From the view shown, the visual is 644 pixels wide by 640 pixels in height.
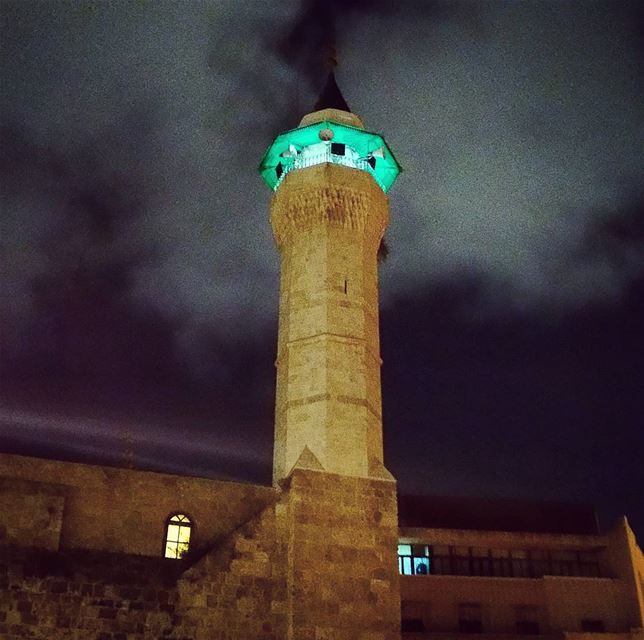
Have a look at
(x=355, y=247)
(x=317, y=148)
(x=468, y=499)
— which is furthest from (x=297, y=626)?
(x=468, y=499)

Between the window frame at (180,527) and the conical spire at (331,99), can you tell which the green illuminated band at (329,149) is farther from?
the window frame at (180,527)

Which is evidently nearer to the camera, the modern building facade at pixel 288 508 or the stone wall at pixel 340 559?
the modern building facade at pixel 288 508

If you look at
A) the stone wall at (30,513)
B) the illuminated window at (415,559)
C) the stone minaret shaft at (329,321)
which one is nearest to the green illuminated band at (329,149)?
the stone minaret shaft at (329,321)

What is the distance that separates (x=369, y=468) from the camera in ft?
48.4

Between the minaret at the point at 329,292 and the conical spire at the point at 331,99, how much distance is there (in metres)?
0.79

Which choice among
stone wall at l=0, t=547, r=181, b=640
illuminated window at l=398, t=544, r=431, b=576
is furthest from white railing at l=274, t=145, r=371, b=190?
illuminated window at l=398, t=544, r=431, b=576

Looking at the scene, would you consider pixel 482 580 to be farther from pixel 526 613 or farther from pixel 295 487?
pixel 295 487

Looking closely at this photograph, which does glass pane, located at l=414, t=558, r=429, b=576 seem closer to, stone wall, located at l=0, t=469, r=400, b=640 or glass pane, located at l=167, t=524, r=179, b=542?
stone wall, located at l=0, t=469, r=400, b=640

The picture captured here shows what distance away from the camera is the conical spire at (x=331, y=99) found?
67.8ft

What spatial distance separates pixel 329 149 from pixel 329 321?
5.42 metres

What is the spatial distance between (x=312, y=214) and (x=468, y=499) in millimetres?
16370

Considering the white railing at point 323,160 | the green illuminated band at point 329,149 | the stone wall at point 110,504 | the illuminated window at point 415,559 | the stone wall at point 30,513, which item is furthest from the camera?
the illuminated window at point 415,559

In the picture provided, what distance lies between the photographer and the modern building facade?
11.7 meters

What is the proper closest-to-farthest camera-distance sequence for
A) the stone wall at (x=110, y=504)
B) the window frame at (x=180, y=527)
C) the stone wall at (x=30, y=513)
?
the stone wall at (x=30, y=513) → the stone wall at (x=110, y=504) → the window frame at (x=180, y=527)
